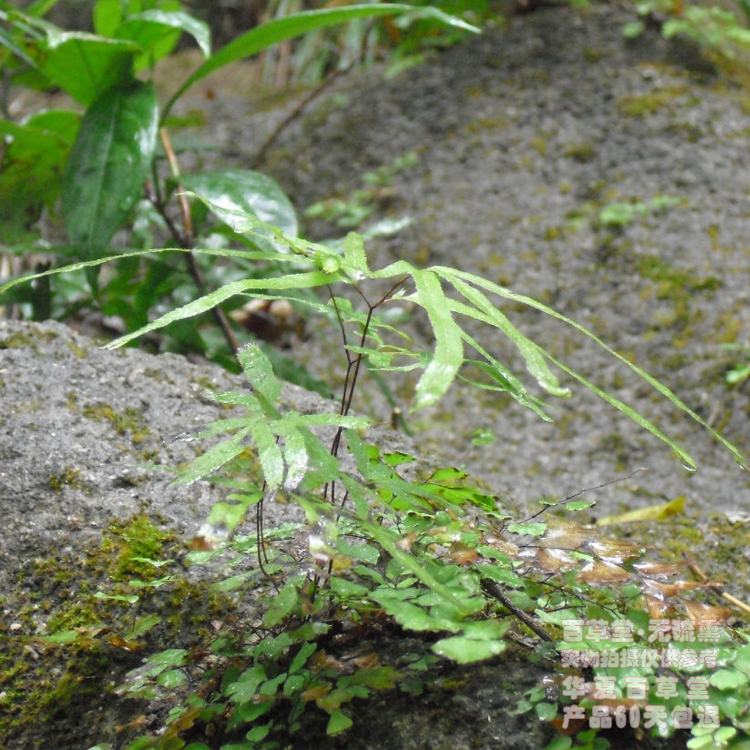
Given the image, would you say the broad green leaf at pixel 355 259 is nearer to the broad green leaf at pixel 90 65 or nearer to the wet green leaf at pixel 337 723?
the wet green leaf at pixel 337 723

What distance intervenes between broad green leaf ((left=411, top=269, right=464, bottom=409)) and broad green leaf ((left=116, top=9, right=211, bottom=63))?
1232 millimetres

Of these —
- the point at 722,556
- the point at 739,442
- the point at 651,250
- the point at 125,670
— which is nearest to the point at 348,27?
the point at 651,250

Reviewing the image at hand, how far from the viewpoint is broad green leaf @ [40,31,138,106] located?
174 cm

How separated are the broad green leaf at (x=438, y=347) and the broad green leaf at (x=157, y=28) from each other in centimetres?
123

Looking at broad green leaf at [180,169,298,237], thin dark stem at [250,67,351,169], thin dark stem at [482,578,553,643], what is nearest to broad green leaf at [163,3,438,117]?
broad green leaf at [180,169,298,237]

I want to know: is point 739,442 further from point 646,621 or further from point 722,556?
point 646,621

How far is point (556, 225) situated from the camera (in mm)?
2639

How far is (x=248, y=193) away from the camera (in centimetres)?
178

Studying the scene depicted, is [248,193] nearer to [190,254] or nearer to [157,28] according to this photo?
[190,254]

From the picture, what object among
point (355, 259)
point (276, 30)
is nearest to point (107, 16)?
point (276, 30)

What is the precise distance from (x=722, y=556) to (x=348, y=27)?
3556mm

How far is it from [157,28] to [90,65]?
0.60 ft

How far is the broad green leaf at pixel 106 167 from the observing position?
1.64 metres

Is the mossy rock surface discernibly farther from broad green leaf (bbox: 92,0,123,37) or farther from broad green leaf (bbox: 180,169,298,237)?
broad green leaf (bbox: 92,0,123,37)
